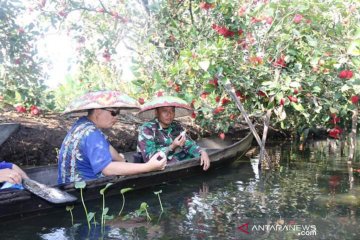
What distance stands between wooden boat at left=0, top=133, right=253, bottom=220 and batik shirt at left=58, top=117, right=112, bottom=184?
6.8 inches

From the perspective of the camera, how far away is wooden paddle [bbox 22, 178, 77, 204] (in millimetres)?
3215

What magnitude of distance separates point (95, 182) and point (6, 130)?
2.23 metres

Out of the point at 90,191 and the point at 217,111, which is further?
the point at 217,111

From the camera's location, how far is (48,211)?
11.6 ft

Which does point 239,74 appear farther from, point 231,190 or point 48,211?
point 48,211

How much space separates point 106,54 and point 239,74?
220 cm

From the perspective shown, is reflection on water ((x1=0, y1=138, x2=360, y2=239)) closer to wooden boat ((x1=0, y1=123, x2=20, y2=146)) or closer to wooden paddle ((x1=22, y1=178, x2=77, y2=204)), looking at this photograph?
wooden paddle ((x1=22, y1=178, x2=77, y2=204))

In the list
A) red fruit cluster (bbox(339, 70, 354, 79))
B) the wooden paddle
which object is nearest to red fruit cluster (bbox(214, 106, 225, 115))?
red fruit cluster (bbox(339, 70, 354, 79))

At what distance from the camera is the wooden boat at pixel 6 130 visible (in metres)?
5.28

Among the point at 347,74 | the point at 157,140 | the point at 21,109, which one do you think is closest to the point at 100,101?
the point at 157,140

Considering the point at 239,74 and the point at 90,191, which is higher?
the point at 239,74

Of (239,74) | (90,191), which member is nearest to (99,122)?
(90,191)

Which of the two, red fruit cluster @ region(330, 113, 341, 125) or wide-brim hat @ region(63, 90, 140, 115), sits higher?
wide-brim hat @ region(63, 90, 140, 115)

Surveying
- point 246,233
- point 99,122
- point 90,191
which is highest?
point 99,122
